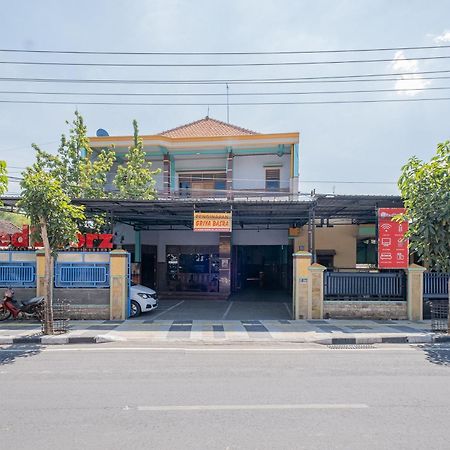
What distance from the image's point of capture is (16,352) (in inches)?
332

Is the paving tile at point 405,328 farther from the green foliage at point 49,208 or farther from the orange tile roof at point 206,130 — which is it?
the orange tile roof at point 206,130

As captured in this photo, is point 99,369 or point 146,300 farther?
point 146,300

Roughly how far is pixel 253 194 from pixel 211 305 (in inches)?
260

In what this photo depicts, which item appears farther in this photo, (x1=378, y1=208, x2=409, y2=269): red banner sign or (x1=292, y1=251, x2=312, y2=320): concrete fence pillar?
(x1=378, y1=208, x2=409, y2=269): red banner sign

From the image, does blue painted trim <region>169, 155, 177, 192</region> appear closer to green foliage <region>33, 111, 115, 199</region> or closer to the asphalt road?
green foliage <region>33, 111, 115, 199</region>

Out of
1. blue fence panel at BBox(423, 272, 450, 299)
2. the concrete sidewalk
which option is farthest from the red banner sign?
the concrete sidewalk

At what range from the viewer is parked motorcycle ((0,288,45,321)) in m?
11.6

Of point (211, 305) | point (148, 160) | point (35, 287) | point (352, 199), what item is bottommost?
point (211, 305)

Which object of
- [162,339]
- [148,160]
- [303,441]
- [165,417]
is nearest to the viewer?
[303,441]

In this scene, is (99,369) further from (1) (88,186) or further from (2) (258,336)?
(1) (88,186)

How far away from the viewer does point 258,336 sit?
10.1 metres

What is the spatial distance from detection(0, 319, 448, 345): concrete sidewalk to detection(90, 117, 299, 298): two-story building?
773 centimetres

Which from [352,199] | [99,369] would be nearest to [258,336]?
[99,369]

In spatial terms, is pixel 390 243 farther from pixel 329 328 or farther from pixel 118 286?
pixel 118 286
